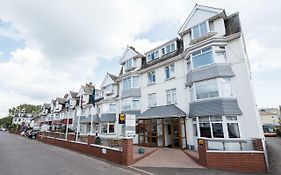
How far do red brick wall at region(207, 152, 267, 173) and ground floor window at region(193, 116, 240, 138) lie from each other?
3.22 metres

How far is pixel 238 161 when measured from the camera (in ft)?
30.8

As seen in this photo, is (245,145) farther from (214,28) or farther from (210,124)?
(214,28)

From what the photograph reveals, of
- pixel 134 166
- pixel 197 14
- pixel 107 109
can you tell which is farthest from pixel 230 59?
pixel 107 109

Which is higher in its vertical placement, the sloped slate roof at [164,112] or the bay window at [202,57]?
the bay window at [202,57]

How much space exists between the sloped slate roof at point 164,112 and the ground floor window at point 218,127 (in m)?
2.02

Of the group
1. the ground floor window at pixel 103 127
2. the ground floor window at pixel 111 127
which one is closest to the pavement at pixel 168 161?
the ground floor window at pixel 111 127

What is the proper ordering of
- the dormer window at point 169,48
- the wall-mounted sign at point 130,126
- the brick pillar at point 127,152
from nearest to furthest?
the brick pillar at point 127,152 < the wall-mounted sign at point 130,126 < the dormer window at point 169,48

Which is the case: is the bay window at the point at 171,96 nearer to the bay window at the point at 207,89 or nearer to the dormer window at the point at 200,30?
the bay window at the point at 207,89

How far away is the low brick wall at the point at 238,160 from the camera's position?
9180 mm

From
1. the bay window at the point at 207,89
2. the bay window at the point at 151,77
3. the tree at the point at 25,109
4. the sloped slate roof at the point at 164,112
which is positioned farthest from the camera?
the tree at the point at 25,109

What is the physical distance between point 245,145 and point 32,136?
39121 millimetres

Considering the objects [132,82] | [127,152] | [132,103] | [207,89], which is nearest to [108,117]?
[132,103]

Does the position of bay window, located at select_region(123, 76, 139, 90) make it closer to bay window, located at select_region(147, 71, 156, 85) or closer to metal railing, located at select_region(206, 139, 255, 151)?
bay window, located at select_region(147, 71, 156, 85)

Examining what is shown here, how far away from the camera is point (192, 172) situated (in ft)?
29.6
